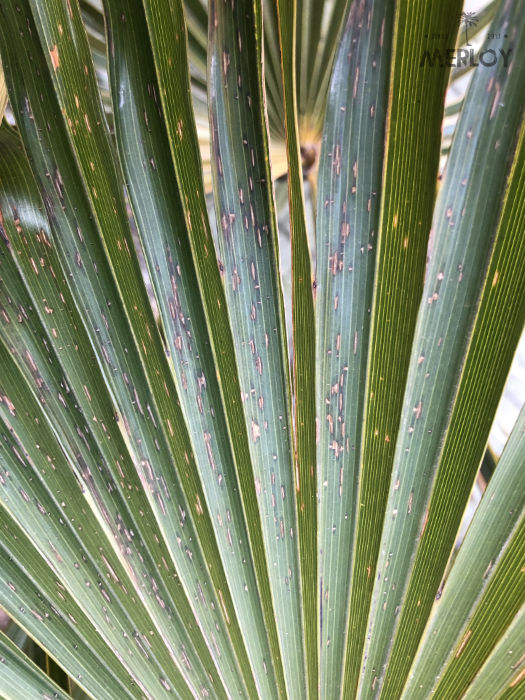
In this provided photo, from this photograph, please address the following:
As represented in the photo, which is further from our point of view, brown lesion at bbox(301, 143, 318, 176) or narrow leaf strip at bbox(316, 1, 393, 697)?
brown lesion at bbox(301, 143, 318, 176)

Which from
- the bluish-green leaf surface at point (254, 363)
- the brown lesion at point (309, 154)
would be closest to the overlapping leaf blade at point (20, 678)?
the bluish-green leaf surface at point (254, 363)

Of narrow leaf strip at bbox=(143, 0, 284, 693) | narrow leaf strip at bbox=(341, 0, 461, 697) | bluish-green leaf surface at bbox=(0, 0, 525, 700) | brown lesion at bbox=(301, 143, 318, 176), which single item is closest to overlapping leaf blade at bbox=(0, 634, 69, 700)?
bluish-green leaf surface at bbox=(0, 0, 525, 700)

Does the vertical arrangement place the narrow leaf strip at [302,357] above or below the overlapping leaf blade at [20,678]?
above

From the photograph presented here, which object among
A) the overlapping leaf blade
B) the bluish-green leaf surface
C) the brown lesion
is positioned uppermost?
the brown lesion

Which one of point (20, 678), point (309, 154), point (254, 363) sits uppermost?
point (309, 154)

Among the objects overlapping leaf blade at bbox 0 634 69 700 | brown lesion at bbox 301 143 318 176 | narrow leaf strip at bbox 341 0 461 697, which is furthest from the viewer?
brown lesion at bbox 301 143 318 176

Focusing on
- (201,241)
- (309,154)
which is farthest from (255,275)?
(309,154)

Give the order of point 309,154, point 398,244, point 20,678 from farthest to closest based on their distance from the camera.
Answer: point 309,154
point 20,678
point 398,244

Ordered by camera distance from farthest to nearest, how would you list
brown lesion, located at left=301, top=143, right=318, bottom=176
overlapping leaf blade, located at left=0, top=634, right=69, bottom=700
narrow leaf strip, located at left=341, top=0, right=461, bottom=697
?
brown lesion, located at left=301, top=143, right=318, bottom=176 < overlapping leaf blade, located at left=0, top=634, right=69, bottom=700 < narrow leaf strip, located at left=341, top=0, right=461, bottom=697

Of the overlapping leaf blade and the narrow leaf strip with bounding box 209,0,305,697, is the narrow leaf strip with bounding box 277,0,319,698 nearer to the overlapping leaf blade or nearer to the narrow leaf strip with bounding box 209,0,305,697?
the narrow leaf strip with bounding box 209,0,305,697

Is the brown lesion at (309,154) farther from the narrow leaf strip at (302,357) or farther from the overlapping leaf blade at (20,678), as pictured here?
the overlapping leaf blade at (20,678)

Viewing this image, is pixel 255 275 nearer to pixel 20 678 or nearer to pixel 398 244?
pixel 398 244

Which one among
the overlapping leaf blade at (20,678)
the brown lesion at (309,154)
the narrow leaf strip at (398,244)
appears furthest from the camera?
the brown lesion at (309,154)
